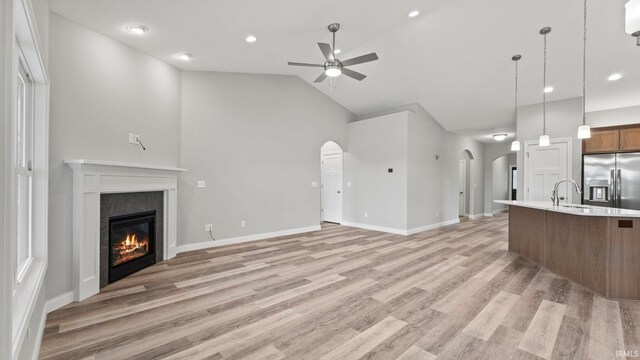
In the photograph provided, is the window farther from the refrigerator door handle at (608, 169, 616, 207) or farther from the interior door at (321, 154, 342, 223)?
the refrigerator door handle at (608, 169, 616, 207)

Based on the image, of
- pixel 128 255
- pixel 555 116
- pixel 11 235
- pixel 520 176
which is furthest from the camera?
pixel 520 176

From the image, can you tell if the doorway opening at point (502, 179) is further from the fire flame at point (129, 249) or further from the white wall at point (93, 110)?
the fire flame at point (129, 249)

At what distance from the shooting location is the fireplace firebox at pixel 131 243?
136 inches

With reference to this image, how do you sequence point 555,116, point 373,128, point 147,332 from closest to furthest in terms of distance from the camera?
point 147,332 → point 555,116 → point 373,128

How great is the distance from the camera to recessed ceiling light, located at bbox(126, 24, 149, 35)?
338cm

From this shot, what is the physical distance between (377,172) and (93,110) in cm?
557

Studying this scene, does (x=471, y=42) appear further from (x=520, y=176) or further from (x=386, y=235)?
(x=386, y=235)

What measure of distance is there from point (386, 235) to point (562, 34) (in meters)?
4.63

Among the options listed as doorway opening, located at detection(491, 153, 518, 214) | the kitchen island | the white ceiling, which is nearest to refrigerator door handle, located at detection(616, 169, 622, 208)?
the white ceiling

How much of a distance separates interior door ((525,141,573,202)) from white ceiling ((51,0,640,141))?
110 cm

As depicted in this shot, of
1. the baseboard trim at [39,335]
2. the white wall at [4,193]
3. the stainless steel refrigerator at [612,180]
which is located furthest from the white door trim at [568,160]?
the baseboard trim at [39,335]

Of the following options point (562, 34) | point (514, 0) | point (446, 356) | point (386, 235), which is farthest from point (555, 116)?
point (446, 356)

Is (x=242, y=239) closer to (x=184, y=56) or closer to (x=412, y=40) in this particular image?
(x=184, y=56)

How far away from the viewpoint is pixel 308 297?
3.02 m
